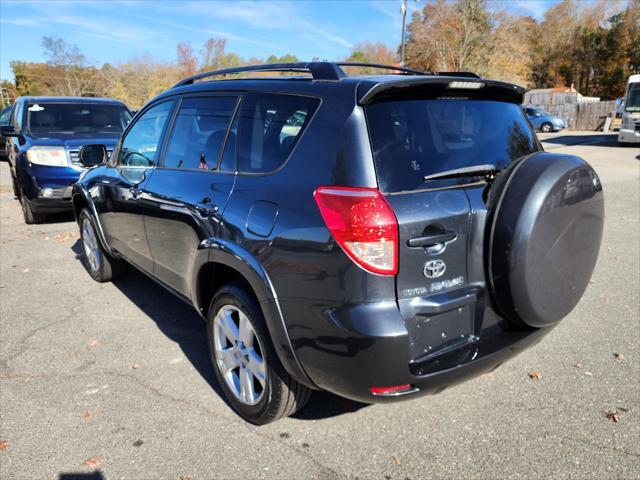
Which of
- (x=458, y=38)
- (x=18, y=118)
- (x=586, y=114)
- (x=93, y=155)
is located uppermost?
(x=458, y=38)

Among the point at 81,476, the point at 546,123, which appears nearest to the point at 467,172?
the point at 81,476

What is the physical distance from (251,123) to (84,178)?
116 inches

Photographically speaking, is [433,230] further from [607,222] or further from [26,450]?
[607,222]

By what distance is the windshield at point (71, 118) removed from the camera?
825 centimetres

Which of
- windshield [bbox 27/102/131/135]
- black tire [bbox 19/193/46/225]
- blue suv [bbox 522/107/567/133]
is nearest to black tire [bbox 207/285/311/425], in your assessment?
black tire [bbox 19/193/46/225]

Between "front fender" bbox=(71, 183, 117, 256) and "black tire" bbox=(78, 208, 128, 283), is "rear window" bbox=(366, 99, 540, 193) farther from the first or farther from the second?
"black tire" bbox=(78, 208, 128, 283)

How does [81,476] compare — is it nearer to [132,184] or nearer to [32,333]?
[32,333]

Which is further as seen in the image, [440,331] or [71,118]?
[71,118]

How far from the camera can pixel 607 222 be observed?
7.63 m

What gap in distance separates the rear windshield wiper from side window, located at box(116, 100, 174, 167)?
218 cm

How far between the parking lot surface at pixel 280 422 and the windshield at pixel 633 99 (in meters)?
20.4

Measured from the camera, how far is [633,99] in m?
21.1

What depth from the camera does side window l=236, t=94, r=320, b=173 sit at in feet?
8.14

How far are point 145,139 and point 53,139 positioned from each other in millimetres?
4666
